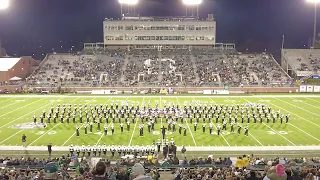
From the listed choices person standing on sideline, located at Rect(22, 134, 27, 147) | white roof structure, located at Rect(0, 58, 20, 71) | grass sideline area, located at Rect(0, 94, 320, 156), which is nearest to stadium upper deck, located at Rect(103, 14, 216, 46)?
white roof structure, located at Rect(0, 58, 20, 71)

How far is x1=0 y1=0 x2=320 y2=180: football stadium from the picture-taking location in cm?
1005

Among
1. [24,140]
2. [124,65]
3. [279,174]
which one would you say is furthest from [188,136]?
[124,65]

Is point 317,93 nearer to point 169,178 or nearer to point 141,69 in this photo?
point 141,69

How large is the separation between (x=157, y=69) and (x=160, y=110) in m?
23.5

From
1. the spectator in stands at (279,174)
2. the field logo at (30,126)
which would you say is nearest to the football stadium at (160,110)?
the spectator in stands at (279,174)

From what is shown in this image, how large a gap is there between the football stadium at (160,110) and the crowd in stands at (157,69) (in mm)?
143

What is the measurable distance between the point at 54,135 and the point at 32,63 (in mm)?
35564

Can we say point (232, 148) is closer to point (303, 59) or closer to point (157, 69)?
point (157, 69)

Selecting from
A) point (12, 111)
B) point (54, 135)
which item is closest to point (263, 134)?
point (54, 135)

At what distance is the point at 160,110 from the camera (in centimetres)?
2289

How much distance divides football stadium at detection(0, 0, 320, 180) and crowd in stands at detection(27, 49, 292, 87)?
0.14 meters

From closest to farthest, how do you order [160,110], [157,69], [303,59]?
[160,110] → [157,69] → [303,59]

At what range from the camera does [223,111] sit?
923 inches

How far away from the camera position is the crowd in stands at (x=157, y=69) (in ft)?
137
